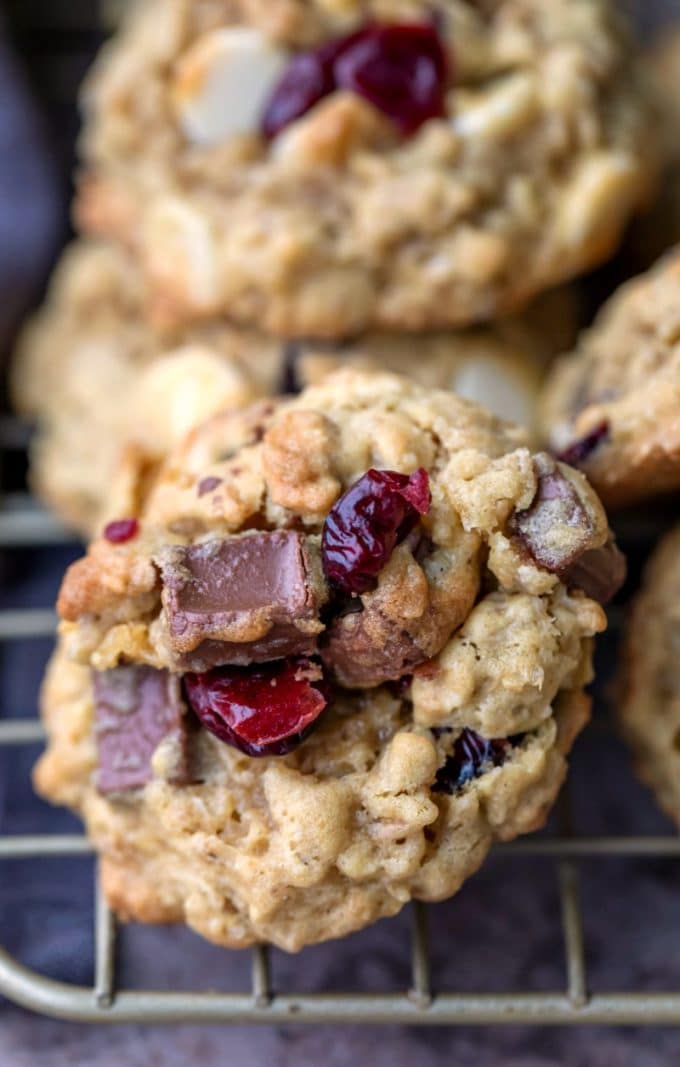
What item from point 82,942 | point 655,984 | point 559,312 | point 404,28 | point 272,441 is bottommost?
point 655,984

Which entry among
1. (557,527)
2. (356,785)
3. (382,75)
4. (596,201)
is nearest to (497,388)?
(596,201)

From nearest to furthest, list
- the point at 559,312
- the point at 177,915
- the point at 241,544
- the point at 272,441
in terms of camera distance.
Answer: the point at 241,544
the point at 272,441
the point at 177,915
the point at 559,312

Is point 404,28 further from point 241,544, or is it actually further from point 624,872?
point 624,872

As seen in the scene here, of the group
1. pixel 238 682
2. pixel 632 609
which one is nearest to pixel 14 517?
pixel 238 682

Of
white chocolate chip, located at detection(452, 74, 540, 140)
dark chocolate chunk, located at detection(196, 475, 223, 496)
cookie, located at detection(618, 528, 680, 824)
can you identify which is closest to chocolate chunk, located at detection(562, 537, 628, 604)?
cookie, located at detection(618, 528, 680, 824)

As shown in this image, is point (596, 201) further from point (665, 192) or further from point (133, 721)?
point (133, 721)

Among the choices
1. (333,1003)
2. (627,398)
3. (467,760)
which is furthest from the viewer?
(627,398)
